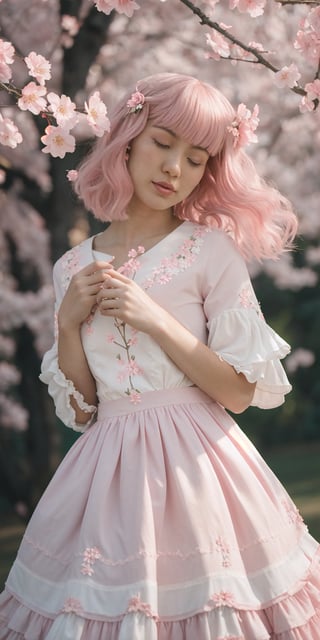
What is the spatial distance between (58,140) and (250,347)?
72cm

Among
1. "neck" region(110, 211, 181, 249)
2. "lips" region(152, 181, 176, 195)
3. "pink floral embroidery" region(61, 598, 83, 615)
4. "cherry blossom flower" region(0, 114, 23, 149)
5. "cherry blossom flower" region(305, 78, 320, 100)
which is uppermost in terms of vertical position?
"cherry blossom flower" region(305, 78, 320, 100)

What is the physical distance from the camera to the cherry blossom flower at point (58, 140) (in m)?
2.46

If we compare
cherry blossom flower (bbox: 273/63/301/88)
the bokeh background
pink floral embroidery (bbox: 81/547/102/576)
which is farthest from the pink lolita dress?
the bokeh background

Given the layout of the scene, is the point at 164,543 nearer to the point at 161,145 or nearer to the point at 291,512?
the point at 291,512

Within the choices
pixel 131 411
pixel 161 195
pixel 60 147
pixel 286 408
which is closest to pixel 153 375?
pixel 131 411

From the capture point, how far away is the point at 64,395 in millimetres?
2514

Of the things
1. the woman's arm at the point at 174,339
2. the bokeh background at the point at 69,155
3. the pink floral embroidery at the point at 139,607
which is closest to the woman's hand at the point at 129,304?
the woman's arm at the point at 174,339

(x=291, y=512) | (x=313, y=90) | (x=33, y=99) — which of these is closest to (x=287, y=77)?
(x=313, y=90)

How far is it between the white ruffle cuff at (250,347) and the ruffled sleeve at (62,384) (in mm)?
372

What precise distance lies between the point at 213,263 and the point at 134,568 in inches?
29.8

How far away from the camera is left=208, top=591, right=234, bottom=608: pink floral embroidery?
2102 millimetres

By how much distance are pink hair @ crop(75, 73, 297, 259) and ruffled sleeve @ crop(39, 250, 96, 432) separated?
0.19 meters

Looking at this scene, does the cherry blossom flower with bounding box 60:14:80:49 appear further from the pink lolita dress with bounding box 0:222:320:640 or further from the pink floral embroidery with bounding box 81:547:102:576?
the pink floral embroidery with bounding box 81:547:102:576

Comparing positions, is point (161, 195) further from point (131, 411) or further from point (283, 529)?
point (283, 529)
